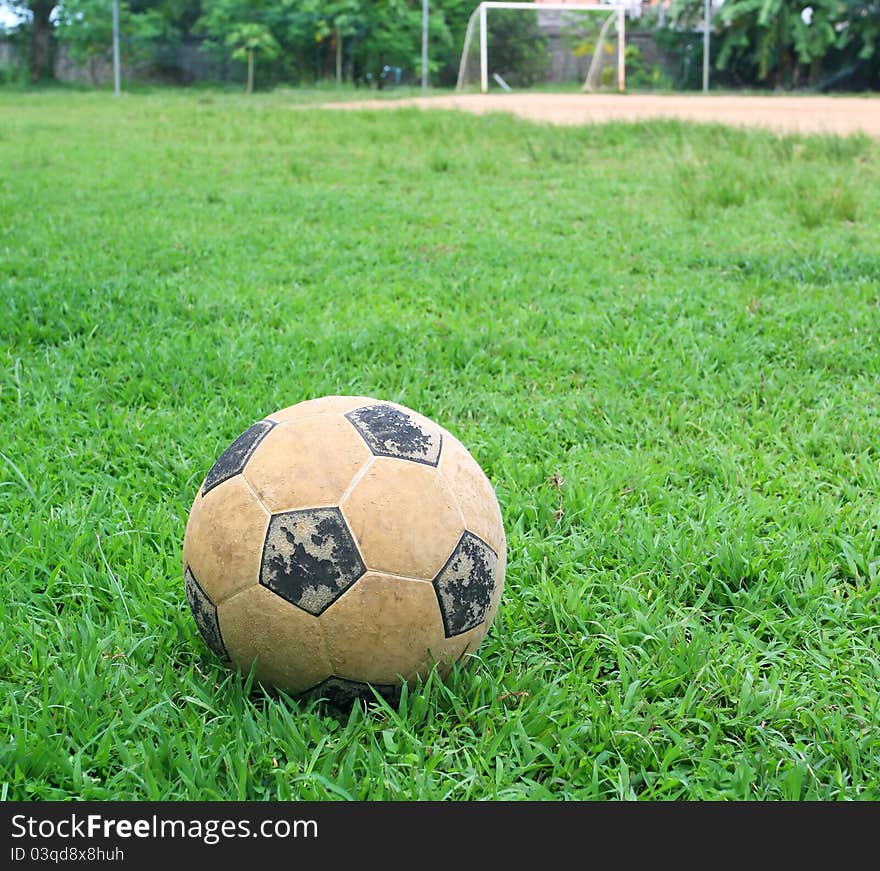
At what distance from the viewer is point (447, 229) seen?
6758 millimetres

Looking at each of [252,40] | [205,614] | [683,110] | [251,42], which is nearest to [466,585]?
[205,614]

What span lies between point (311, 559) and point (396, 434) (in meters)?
0.35

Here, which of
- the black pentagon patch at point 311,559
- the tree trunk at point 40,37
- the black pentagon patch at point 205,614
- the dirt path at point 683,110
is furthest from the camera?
the tree trunk at point 40,37

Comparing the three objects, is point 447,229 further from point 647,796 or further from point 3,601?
point 647,796

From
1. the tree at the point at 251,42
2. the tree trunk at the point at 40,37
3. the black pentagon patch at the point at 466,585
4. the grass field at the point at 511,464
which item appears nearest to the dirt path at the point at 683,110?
the grass field at the point at 511,464

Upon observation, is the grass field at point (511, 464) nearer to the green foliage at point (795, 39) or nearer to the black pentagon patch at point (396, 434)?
the black pentagon patch at point (396, 434)

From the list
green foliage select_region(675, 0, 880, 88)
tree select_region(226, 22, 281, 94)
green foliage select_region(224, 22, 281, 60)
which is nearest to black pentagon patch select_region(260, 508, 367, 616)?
tree select_region(226, 22, 281, 94)

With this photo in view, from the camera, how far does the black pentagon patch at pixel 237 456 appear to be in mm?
2014

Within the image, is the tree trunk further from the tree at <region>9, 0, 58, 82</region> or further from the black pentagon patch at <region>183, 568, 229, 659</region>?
the black pentagon patch at <region>183, 568, 229, 659</region>

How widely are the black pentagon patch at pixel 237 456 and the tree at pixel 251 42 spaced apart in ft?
96.5

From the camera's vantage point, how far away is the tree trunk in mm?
31000

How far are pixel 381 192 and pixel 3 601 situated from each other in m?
6.59

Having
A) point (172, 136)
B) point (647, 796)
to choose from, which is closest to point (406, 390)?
point (647, 796)

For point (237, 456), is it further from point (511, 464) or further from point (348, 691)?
point (511, 464)
